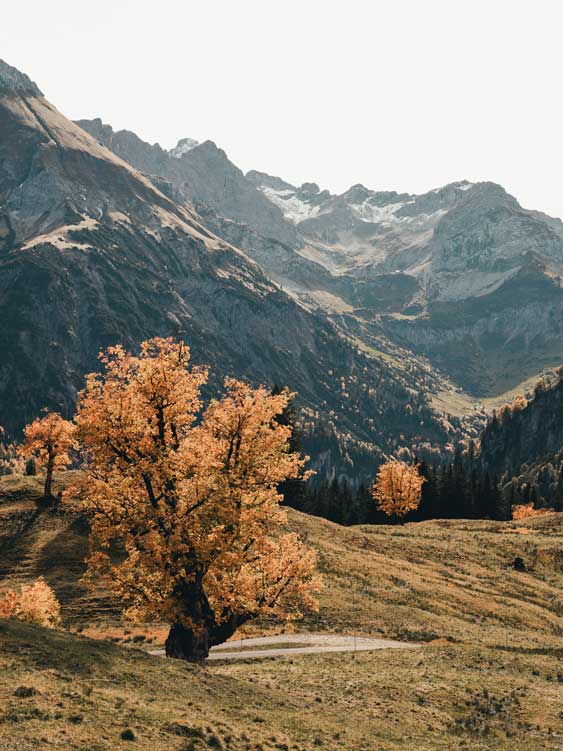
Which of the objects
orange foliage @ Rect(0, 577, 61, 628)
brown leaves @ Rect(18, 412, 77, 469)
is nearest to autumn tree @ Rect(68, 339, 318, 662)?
orange foliage @ Rect(0, 577, 61, 628)

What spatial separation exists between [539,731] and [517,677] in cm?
924

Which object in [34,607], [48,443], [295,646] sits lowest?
[34,607]

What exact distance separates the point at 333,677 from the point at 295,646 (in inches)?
513

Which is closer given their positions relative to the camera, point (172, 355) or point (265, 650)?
point (172, 355)

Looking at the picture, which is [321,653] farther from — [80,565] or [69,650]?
[80,565]

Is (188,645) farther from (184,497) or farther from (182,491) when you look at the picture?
(182,491)

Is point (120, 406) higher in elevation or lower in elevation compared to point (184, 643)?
higher

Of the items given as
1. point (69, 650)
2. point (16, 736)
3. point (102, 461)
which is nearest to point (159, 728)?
point (16, 736)

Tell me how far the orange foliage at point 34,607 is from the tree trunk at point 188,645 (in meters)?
23.4

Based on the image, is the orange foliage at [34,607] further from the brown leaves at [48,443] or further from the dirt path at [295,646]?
the brown leaves at [48,443]

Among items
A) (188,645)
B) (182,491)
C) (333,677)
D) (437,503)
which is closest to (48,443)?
(188,645)

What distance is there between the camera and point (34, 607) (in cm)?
5166

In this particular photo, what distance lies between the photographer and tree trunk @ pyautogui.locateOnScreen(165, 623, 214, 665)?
31.4 metres

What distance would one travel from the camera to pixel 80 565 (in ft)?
226
